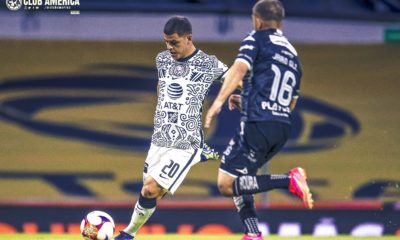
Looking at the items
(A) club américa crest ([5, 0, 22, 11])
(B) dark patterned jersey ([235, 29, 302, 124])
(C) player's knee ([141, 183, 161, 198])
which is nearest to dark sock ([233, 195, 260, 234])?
(B) dark patterned jersey ([235, 29, 302, 124])

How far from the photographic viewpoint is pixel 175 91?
29.8 ft

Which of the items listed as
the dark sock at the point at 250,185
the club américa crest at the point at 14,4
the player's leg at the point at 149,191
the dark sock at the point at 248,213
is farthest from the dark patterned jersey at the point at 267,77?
the club américa crest at the point at 14,4

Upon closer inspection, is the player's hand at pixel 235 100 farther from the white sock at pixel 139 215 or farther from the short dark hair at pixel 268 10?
the white sock at pixel 139 215

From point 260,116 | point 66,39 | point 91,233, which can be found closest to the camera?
point 260,116

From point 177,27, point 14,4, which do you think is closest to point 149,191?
point 177,27

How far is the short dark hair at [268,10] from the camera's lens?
26.9 ft

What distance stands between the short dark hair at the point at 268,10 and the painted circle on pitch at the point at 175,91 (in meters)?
1.17

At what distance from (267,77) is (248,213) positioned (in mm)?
1154

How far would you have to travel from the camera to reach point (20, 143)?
14398 millimetres

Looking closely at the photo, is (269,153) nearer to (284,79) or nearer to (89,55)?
(284,79)

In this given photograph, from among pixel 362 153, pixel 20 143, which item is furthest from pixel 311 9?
pixel 20 143

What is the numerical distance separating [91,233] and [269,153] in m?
1.78

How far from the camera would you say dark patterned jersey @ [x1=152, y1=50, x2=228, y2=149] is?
9.08 m

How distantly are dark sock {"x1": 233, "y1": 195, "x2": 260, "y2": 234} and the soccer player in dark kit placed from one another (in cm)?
16
